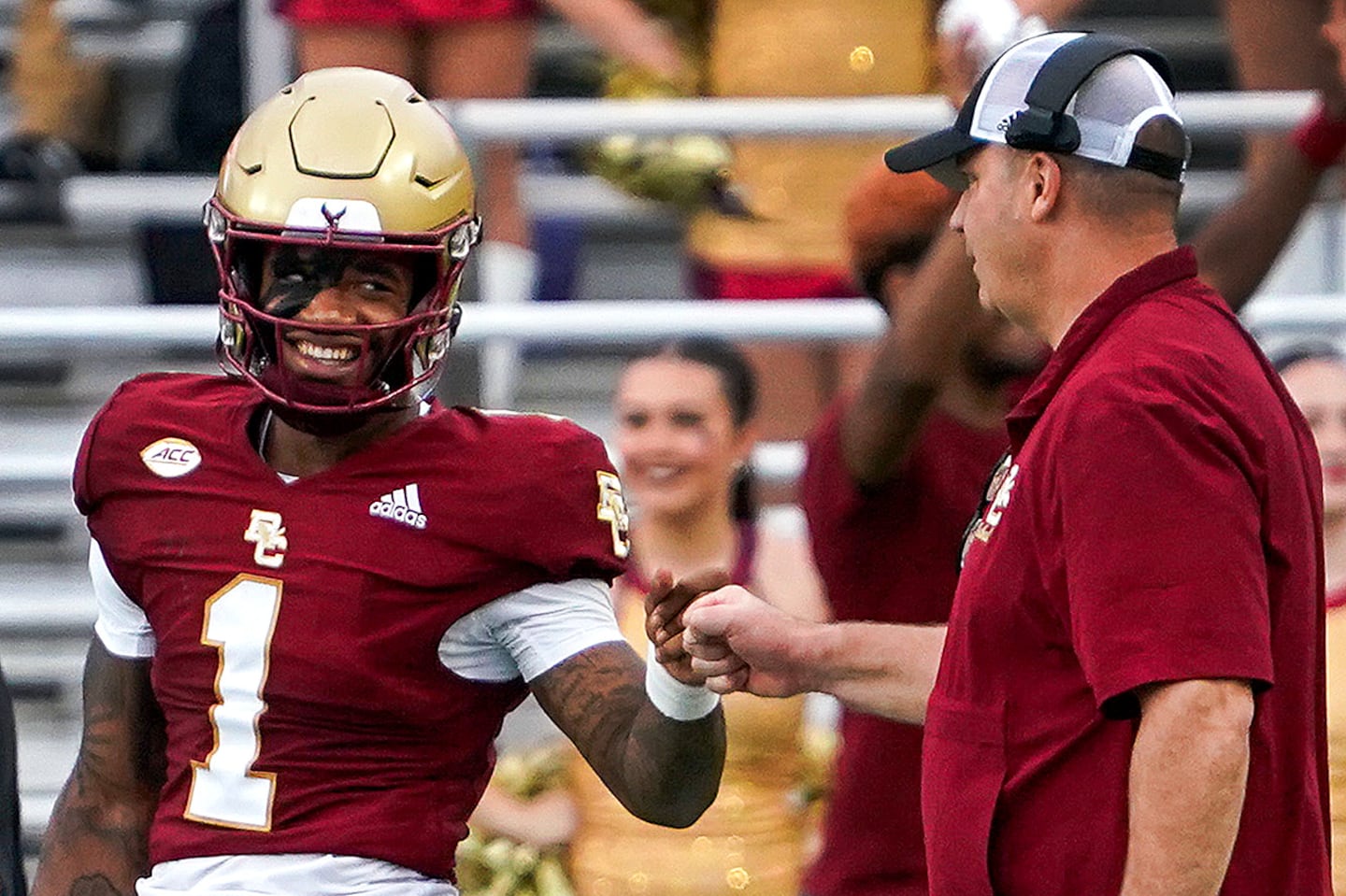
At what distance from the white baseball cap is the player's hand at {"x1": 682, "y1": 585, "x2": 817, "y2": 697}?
51 centimetres

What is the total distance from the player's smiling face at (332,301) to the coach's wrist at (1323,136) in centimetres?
168

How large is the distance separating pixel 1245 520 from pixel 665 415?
198 cm

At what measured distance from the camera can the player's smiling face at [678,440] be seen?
394cm

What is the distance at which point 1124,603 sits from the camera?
2.03m

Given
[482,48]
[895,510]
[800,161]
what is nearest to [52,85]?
[482,48]

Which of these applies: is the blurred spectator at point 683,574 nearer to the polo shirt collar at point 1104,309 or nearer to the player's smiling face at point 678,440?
the player's smiling face at point 678,440

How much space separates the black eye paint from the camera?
259cm

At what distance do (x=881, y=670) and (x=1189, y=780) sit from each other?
0.66 m

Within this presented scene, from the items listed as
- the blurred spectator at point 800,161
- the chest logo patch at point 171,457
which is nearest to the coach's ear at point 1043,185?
the chest logo patch at point 171,457

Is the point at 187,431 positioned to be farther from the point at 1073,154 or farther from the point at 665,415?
the point at 665,415

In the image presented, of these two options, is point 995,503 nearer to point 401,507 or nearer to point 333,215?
point 401,507

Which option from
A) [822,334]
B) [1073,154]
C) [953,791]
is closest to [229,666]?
[953,791]

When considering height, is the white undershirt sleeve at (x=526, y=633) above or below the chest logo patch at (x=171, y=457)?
below

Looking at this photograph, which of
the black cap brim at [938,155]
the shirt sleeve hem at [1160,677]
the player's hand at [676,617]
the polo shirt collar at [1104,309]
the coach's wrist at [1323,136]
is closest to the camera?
the shirt sleeve hem at [1160,677]
